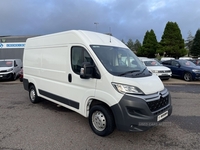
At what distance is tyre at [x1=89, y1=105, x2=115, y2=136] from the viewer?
3.53 meters

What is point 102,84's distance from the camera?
3588mm

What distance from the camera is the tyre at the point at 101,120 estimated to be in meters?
3.53

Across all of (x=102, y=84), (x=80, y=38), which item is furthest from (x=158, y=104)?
(x=80, y=38)

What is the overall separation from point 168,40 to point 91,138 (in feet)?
130

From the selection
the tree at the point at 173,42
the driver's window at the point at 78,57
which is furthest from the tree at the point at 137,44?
the driver's window at the point at 78,57

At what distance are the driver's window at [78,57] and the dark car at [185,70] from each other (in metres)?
10.2

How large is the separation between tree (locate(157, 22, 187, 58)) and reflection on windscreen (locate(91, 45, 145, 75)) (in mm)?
36963

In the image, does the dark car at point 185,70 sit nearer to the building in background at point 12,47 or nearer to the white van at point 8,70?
the white van at point 8,70

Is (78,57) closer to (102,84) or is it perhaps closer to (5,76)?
(102,84)

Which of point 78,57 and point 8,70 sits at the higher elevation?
point 78,57

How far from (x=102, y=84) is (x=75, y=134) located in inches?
54.0

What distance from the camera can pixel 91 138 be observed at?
3.71 m

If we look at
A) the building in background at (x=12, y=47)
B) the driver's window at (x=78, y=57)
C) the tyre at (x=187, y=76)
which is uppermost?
the building in background at (x=12, y=47)

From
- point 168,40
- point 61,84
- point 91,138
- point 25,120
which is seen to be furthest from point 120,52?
point 168,40
